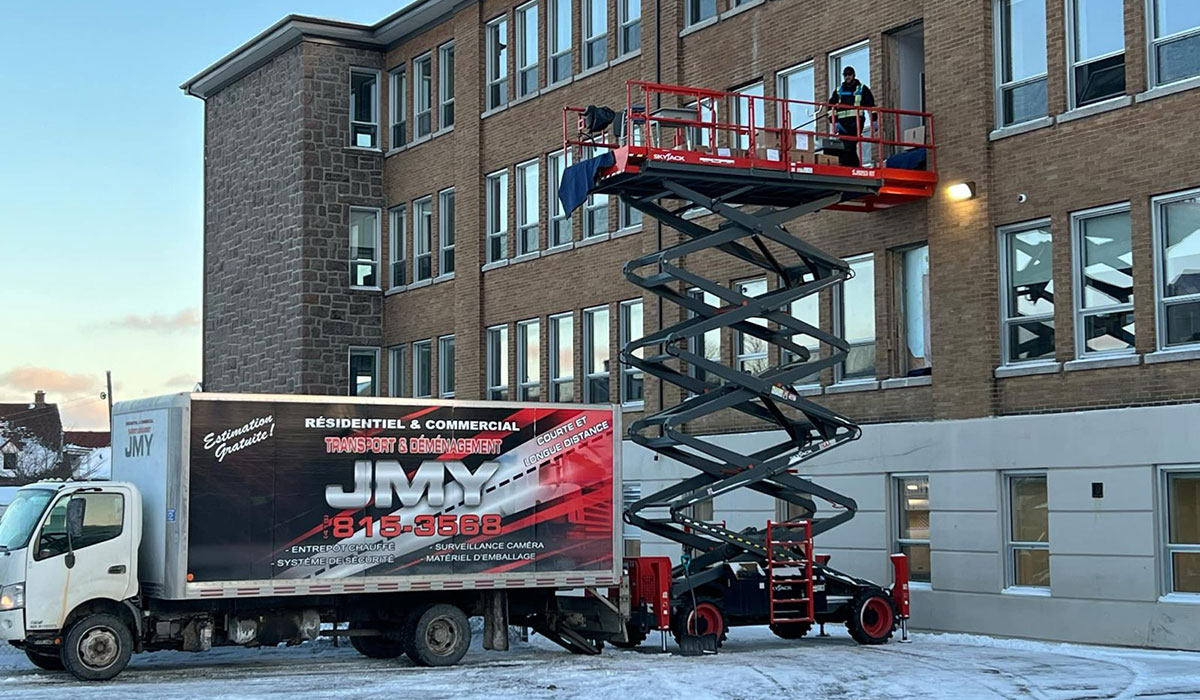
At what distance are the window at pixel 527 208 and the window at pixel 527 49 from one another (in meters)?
1.66

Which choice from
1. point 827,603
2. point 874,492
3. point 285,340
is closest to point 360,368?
point 285,340

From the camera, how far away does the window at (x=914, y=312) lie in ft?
78.9

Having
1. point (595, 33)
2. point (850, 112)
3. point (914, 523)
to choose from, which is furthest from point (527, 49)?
point (914, 523)

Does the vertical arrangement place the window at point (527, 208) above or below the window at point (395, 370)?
above

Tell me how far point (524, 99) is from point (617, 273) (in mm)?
5320

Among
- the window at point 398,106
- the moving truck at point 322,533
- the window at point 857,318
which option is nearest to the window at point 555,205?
the window at point 398,106

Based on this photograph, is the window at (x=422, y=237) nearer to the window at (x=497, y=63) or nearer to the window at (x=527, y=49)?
the window at (x=497, y=63)

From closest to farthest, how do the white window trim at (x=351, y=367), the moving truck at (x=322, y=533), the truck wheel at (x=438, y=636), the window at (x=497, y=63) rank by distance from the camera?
the moving truck at (x=322, y=533), the truck wheel at (x=438, y=636), the window at (x=497, y=63), the white window trim at (x=351, y=367)

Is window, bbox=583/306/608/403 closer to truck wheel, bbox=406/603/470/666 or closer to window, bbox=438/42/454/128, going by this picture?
window, bbox=438/42/454/128

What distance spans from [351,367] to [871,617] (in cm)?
2096

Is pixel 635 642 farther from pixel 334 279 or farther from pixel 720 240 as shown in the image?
pixel 334 279

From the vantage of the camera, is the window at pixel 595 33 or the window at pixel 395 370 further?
the window at pixel 395 370

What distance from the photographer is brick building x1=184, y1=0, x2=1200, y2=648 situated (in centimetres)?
2033

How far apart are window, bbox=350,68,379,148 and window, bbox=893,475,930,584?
19932 mm
